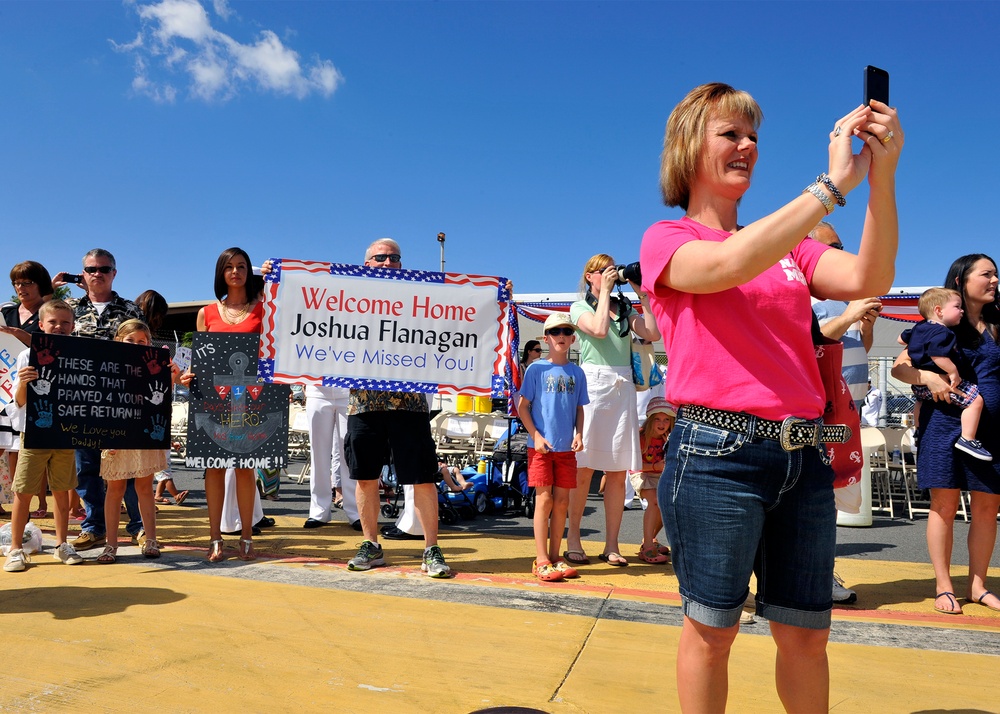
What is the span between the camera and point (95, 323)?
5.39 m

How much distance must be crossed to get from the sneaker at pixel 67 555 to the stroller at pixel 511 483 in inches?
167

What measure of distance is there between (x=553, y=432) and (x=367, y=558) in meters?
1.50

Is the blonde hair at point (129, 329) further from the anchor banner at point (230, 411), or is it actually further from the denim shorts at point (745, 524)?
the denim shorts at point (745, 524)

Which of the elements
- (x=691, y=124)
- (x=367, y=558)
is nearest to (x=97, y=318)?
(x=367, y=558)

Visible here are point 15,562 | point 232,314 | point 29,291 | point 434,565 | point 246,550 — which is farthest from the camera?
point 29,291

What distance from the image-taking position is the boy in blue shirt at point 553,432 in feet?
16.2

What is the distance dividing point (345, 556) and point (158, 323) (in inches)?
99.8

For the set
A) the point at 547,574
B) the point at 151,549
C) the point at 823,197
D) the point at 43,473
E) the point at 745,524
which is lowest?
the point at 547,574

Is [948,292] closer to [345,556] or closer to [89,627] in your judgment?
[345,556]

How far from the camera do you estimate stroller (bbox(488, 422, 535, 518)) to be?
8.06m

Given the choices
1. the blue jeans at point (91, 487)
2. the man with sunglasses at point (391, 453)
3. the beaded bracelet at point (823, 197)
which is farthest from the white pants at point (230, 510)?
the beaded bracelet at point (823, 197)

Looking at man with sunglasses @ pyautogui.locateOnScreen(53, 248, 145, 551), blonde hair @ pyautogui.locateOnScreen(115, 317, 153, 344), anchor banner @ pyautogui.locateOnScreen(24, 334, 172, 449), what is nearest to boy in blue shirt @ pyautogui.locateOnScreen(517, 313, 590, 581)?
anchor banner @ pyautogui.locateOnScreen(24, 334, 172, 449)

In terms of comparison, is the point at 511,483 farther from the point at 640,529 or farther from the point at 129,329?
the point at 129,329

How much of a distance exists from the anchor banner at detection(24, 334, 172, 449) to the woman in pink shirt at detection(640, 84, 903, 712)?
4.41m
